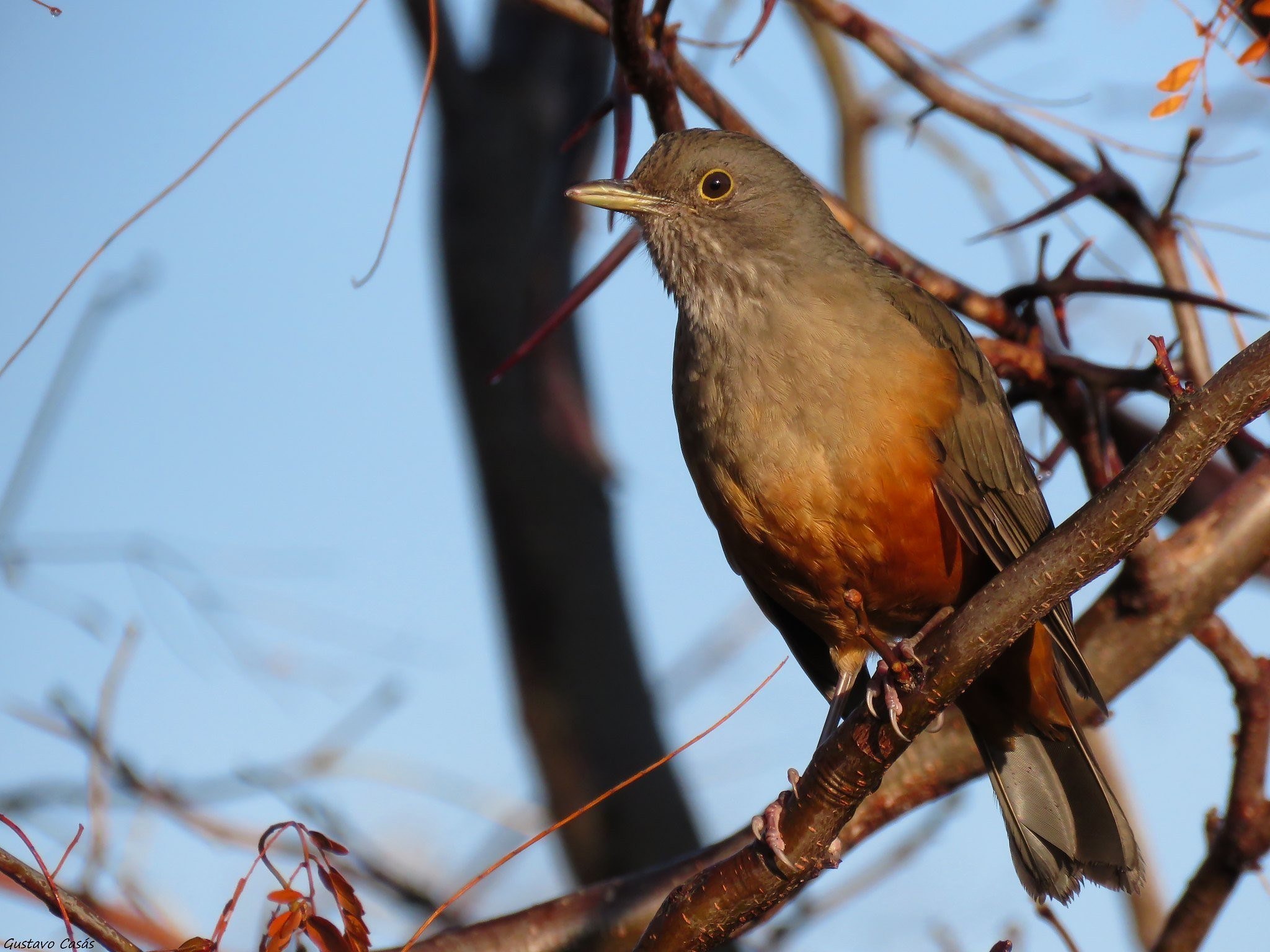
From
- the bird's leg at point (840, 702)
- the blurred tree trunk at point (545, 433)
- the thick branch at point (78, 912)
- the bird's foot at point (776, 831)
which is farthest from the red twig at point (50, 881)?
the blurred tree trunk at point (545, 433)

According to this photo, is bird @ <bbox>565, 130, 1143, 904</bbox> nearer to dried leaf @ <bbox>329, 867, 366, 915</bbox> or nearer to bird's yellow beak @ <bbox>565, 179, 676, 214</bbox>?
bird's yellow beak @ <bbox>565, 179, 676, 214</bbox>

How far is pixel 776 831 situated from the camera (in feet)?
9.76

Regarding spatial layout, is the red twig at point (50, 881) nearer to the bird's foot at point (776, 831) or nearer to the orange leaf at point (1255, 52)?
the bird's foot at point (776, 831)

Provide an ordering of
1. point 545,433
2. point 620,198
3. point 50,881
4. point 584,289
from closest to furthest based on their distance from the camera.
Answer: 1. point 50,881
2. point 584,289
3. point 620,198
4. point 545,433

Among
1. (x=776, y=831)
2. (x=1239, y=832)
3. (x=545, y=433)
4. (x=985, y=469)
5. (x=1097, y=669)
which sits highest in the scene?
(x=545, y=433)

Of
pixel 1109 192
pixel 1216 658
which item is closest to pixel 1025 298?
pixel 1109 192

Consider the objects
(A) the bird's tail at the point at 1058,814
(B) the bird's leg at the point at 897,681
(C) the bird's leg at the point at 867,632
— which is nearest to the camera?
(C) the bird's leg at the point at 867,632

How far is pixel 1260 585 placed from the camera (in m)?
5.32

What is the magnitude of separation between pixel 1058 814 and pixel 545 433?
11.4ft

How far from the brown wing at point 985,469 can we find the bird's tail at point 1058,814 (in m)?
0.48

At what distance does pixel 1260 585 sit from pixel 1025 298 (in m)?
1.83

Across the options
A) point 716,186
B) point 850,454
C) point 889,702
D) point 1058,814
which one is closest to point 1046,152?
point 716,186

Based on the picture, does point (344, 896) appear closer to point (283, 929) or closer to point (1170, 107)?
point (283, 929)

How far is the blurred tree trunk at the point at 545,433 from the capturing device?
632 cm
